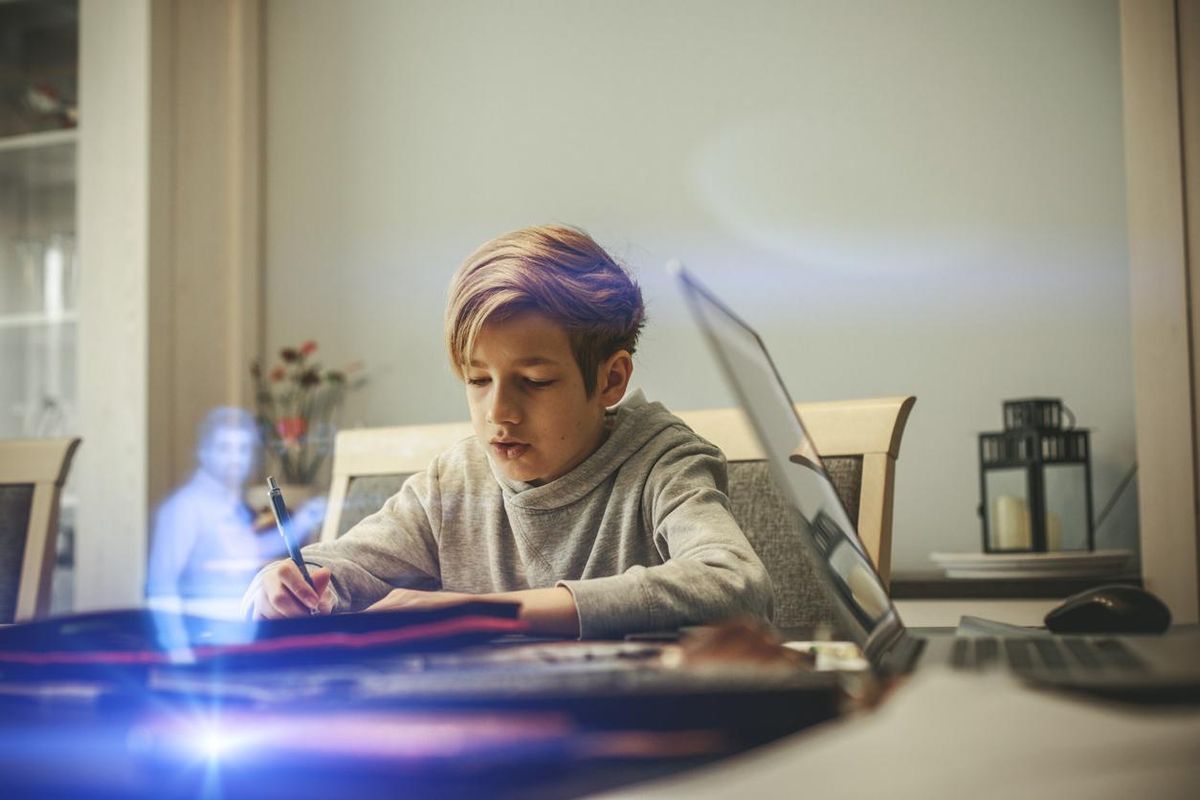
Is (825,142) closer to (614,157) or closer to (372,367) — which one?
(614,157)

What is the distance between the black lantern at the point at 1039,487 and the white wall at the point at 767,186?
0.51ft

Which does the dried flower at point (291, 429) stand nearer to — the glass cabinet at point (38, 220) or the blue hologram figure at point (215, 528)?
the blue hologram figure at point (215, 528)

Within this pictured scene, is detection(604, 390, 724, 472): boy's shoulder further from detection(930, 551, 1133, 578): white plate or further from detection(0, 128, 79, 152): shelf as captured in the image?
detection(0, 128, 79, 152): shelf

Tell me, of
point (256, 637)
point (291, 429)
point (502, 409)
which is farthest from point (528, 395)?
point (291, 429)

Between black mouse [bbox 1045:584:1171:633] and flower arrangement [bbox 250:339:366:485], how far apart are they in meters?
2.04

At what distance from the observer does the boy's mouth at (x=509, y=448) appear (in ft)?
3.14

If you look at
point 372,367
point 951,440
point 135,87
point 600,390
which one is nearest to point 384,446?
point 600,390

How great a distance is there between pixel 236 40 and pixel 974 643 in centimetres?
270

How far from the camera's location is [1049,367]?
209cm

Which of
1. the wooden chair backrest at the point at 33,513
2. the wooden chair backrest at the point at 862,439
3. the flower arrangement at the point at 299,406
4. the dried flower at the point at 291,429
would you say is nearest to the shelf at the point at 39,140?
the flower arrangement at the point at 299,406

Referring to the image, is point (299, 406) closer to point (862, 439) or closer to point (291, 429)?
A: point (291, 429)

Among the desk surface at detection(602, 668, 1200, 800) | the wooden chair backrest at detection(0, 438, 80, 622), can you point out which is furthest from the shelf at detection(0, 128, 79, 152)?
the desk surface at detection(602, 668, 1200, 800)

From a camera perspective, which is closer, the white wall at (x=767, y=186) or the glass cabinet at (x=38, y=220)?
the white wall at (x=767, y=186)

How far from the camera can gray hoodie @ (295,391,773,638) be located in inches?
35.1
